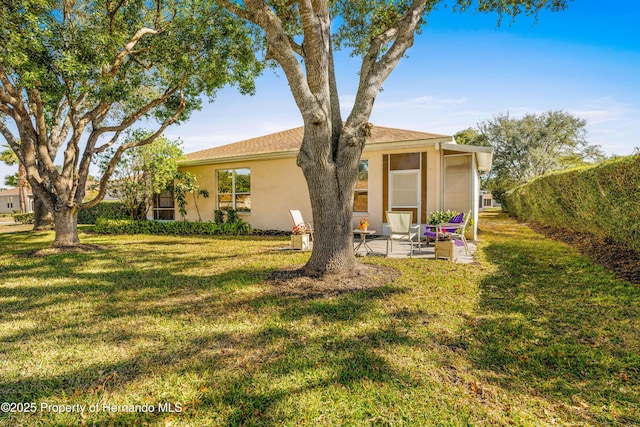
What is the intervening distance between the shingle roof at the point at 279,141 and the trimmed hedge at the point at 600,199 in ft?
13.6

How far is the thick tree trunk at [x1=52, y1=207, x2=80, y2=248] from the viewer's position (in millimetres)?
9180

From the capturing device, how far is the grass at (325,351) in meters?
2.32

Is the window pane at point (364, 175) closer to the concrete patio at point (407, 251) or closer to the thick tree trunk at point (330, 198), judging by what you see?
the concrete patio at point (407, 251)

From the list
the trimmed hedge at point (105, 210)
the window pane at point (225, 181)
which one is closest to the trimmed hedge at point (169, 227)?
the window pane at point (225, 181)

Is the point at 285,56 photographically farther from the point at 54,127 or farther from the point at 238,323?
the point at 54,127

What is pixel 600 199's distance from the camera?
7.71 metres

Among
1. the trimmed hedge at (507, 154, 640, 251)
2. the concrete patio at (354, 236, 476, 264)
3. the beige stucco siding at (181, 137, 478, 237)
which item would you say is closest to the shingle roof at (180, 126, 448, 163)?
the beige stucco siding at (181, 137, 478, 237)

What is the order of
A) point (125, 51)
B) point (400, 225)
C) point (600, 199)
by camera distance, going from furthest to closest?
point (125, 51), point (400, 225), point (600, 199)

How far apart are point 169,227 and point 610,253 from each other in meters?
15.1

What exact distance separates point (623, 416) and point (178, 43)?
1112cm

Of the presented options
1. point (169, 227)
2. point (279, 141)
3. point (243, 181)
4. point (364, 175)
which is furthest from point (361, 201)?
point (169, 227)

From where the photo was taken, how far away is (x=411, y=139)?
35.3 ft

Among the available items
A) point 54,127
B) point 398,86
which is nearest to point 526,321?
point 398,86

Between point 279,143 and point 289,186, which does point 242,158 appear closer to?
point 279,143
